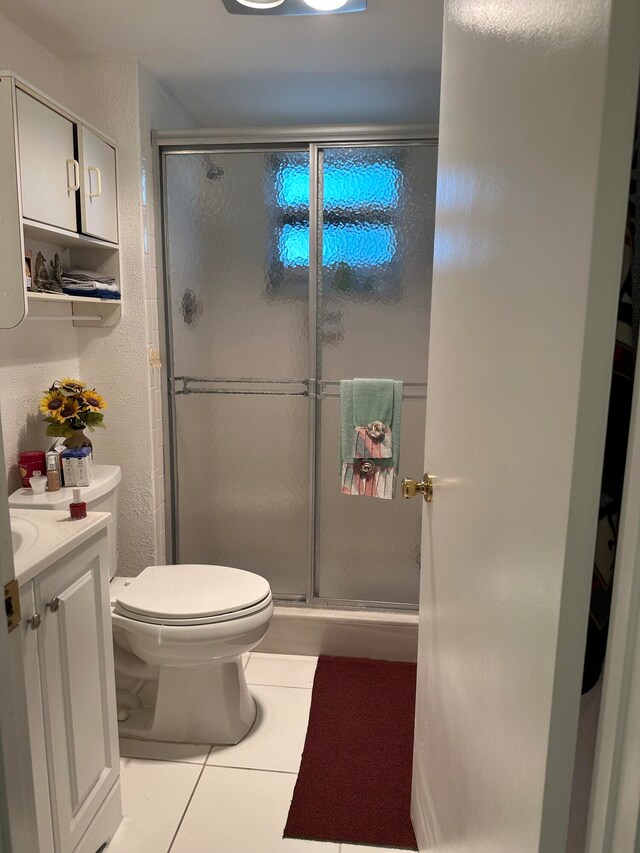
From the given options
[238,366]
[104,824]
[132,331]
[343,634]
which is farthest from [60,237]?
[343,634]

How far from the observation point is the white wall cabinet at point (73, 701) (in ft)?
3.84

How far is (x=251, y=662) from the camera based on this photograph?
240cm

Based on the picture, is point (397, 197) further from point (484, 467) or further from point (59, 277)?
point (484, 467)

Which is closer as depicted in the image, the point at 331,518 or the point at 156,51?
the point at 156,51

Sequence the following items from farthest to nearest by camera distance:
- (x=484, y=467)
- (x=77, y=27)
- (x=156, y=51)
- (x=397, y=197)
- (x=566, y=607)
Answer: (x=397, y=197) < (x=156, y=51) < (x=77, y=27) < (x=484, y=467) < (x=566, y=607)

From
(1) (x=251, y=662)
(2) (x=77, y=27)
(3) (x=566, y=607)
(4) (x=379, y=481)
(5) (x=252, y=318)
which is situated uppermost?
(2) (x=77, y=27)

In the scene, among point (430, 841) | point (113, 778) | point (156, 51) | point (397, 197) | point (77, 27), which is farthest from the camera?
point (397, 197)

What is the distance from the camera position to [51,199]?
1812 mm

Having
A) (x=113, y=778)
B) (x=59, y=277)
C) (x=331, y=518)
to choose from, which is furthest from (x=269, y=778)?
(x=59, y=277)

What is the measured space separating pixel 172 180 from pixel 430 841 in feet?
7.61

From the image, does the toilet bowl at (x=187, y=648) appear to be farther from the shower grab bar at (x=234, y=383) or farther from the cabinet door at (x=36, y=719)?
the shower grab bar at (x=234, y=383)

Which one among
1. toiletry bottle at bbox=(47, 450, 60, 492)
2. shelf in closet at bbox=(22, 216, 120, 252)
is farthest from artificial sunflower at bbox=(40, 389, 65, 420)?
shelf in closet at bbox=(22, 216, 120, 252)

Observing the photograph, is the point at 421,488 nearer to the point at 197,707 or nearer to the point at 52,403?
the point at 197,707

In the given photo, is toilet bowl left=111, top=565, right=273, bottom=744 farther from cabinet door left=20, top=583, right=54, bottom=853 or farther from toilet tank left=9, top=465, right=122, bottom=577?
cabinet door left=20, top=583, right=54, bottom=853
